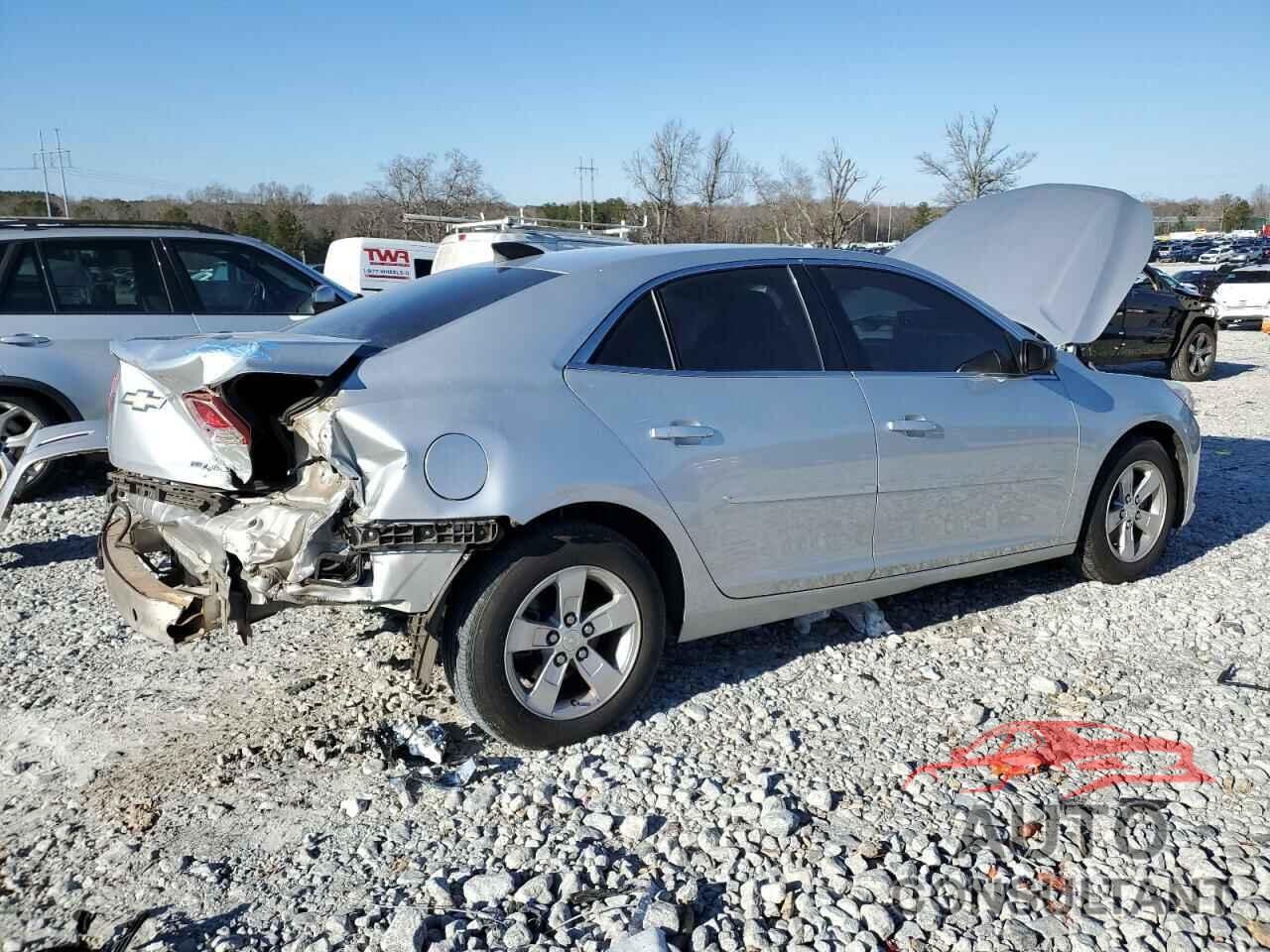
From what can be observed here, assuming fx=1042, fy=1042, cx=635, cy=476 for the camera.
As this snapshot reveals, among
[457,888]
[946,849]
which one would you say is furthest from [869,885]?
[457,888]

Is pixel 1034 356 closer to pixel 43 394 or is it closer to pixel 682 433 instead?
pixel 682 433

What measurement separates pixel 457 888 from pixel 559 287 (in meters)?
2.01

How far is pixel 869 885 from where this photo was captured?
2.80 meters

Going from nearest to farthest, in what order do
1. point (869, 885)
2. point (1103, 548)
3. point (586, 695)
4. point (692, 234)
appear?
point (869, 885) < point (586, 695) < point (1103, 548) < point (692, 234)

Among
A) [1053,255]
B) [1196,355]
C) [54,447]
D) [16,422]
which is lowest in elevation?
[1196,355]

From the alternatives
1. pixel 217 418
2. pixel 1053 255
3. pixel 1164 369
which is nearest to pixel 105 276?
pixel 217 418

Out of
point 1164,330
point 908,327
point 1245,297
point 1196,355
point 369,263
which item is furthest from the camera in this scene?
point 1245,297

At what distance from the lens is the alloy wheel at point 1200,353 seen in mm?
14680

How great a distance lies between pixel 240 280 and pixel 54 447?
3.37 metres

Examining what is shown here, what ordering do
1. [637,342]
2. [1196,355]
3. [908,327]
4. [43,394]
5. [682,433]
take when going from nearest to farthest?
[682,433] < [637,342] < [908,327] < [43,394] < [1196,355]

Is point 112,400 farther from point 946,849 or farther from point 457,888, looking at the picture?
point 946,849

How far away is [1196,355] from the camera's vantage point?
14719 mm

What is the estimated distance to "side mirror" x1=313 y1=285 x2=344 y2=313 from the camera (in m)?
7.62
